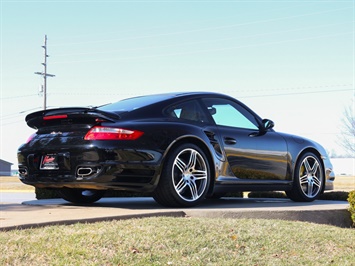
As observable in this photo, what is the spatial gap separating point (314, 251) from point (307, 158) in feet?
10.4

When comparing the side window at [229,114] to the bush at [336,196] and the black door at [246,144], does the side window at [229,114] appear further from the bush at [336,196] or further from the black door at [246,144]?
the bush at [336,196]

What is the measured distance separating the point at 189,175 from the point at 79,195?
1954mm

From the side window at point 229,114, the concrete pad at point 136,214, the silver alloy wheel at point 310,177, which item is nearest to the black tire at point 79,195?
the concrete pad at point 136,214

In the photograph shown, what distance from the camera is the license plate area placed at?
6.14 m

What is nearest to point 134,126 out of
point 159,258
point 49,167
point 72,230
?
point 49,167

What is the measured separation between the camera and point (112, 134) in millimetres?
5883

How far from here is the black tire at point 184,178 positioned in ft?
19.9

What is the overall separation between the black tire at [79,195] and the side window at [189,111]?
176 centimetres

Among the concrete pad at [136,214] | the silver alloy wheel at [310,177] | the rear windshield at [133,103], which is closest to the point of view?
the concrete pad at [136,214]

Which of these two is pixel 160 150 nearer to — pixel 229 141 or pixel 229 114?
pixel 229 141

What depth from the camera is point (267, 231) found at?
5.38 metres

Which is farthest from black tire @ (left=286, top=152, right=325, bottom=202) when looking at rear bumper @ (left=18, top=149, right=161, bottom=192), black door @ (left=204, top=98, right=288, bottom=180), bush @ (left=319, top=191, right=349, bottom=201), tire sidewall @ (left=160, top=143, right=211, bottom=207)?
rear bumper @ (left=18, top=149, right=161, bottom=192)

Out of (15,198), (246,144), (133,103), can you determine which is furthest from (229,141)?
(15,198)

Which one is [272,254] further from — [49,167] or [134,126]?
[49,167]
